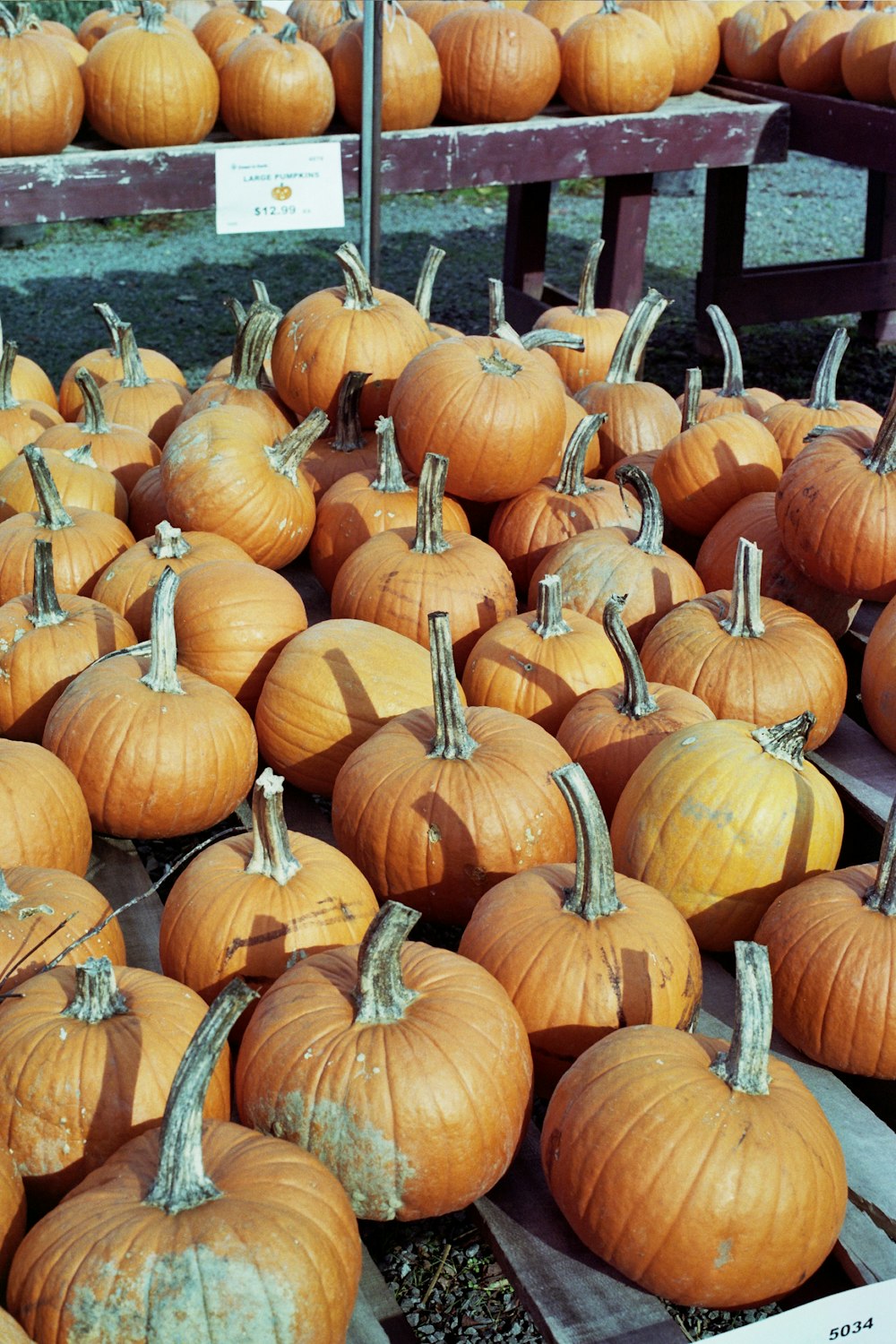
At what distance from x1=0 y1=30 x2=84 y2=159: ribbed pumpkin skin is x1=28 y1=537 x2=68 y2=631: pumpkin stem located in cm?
270

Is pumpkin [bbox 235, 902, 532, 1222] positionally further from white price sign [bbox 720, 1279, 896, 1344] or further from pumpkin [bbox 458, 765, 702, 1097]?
white price sign [bbox 720, 1279, 896, 1344]

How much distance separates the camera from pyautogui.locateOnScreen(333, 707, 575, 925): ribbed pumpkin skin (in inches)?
90.0

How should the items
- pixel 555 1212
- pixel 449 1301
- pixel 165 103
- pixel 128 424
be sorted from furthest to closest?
pixel 165 103 → pixel 128 424 → pixel 449 1301 → pixel 555 1212

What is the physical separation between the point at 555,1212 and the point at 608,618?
1.08 m

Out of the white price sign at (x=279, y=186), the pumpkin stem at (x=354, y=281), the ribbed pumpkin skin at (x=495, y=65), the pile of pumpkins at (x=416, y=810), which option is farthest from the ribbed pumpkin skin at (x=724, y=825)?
the ribbed pumpkin skin at (x=495, y=65)

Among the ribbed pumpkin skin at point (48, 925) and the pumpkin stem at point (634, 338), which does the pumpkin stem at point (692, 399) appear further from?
the ribbed pumpkin skin at point (48, 925)

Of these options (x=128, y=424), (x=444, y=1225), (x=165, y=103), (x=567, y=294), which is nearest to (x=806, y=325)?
(x=567, y=294)

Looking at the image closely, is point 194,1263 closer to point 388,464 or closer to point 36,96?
point 388,464

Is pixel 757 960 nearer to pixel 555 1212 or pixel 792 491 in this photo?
pixel 555 1212

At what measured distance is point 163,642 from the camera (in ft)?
8.13

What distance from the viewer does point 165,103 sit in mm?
4859

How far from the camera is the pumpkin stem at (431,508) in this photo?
2812mm

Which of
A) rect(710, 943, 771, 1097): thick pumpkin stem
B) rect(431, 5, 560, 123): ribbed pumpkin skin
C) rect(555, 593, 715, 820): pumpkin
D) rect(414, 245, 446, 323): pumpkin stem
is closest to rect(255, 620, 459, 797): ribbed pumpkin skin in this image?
rect(555, 593, 715, 820): pumpkin

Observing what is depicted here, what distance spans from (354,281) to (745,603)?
149 centimetres
